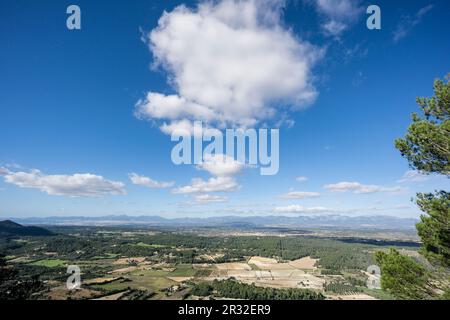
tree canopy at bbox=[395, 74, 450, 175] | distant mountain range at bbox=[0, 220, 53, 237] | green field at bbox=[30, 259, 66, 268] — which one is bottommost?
distant mountain range at bbox=[0, 220, 53, 237]

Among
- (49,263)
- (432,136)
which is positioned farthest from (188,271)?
(432,136)

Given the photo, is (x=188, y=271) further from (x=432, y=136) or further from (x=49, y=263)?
(x=432, y=136)

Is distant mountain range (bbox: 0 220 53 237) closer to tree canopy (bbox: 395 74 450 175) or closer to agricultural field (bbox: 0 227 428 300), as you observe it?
agricultural field (bbox: 0 227 428 300)

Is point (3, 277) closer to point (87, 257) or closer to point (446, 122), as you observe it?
point (446, 122)

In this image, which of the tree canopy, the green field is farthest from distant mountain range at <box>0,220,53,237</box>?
the tree canopy

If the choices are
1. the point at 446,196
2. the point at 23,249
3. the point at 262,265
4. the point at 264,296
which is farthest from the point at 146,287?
the point at 23,249

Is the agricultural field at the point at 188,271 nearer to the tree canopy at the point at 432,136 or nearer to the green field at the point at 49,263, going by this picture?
the green field at the point at 49,263

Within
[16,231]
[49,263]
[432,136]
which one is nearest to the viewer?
[432,136]

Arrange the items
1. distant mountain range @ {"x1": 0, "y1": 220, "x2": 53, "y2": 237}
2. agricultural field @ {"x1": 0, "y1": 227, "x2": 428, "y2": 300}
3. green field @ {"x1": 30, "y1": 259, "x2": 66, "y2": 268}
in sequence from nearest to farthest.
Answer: agricultural field @ {"x1": 0, "y1": 227, "x2": 428, "y2": 300}, green field @ {"x1": 30, "y1": 259, "x2": 66, "y2": 268}, distant mountain range @ {"x1": 0, "y1": 220, "x2": 53, "y2": 237}
